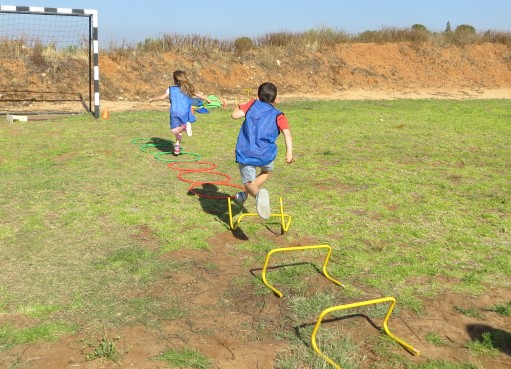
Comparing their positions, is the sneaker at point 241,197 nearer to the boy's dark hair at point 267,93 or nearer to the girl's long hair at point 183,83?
the boy's dark hair at point 267,93

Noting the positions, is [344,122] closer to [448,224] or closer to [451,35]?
[448,224]

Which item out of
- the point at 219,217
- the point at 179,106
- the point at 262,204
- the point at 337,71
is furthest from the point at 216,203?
the point at 337,71

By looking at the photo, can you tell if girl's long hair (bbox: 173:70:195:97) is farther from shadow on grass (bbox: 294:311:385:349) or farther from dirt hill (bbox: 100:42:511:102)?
dirt hill (bbox: 100:42:511:102)

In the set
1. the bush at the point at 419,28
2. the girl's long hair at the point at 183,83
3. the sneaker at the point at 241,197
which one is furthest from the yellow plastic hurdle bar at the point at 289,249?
the bush at the point at 419,28

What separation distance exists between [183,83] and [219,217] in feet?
13.4

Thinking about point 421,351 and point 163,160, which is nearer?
point 421,351

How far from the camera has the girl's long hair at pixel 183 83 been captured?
10.5 m

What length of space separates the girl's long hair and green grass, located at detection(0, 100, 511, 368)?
127cm

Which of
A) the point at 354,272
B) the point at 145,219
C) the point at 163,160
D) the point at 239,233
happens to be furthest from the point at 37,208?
the point at 354,272

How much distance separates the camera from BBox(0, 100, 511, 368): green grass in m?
5.04

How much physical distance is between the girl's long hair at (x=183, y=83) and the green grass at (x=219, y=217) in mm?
1274

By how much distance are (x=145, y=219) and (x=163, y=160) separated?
350 cm

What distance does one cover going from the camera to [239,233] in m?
6.56

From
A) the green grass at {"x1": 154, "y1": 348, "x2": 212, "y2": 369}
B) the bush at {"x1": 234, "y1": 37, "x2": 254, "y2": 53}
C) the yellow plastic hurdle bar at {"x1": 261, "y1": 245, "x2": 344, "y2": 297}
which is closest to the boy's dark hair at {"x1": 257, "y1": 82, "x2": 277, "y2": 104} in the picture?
the yellow plastic hurdle bar at {"x1": 261, "y1": 245, "x2": 344, "y2": 297}
